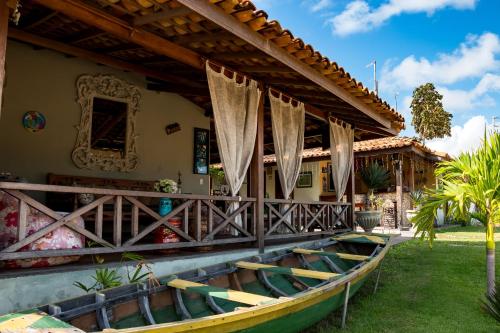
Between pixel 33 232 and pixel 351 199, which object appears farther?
pixel 351 199

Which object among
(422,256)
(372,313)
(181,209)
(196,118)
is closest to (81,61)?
(196,118)

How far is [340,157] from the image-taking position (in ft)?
27.5

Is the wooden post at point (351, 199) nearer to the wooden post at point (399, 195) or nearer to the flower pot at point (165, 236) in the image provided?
the flower pot at point (165, 236)

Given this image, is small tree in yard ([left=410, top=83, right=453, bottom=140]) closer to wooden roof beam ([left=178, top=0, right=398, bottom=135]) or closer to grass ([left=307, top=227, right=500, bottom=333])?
grass ([left=307, top=227, right=500, bottom=333])

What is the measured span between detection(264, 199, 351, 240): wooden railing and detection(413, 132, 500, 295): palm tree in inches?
85.0

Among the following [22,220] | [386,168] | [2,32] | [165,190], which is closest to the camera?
[2,32]

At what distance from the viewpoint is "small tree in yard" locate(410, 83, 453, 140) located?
3148cm

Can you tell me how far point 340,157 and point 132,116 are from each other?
4.11 meters

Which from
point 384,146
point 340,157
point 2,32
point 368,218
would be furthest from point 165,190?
point 384,146

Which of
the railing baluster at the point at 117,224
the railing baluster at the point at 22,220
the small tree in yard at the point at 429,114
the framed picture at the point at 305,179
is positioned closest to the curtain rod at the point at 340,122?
the railing baluster at the point at 117,224

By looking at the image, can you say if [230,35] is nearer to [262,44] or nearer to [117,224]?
[262,44]

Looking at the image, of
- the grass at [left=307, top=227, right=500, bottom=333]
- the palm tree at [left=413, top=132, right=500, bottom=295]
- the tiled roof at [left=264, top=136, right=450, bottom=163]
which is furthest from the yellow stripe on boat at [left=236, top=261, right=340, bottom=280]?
the tiled roof at [left=264, top=136, right=450, bottom=163]

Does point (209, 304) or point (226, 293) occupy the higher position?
point (226, 293)

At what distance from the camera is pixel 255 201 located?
19.2 feet
